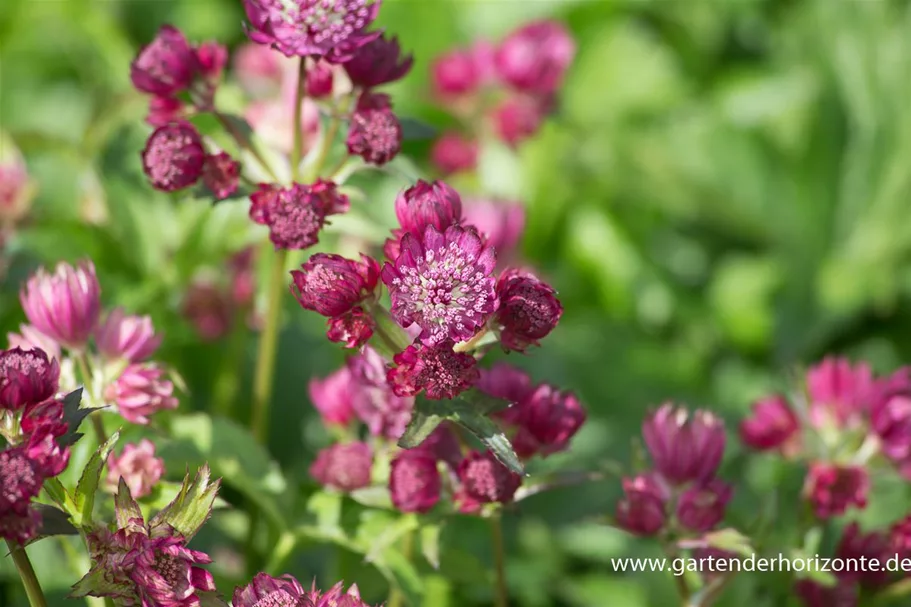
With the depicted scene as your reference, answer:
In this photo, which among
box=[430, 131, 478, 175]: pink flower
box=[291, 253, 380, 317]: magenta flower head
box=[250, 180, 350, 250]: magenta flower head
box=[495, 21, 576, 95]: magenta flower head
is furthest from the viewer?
box=[430, 131, 478, 175]: pink flower

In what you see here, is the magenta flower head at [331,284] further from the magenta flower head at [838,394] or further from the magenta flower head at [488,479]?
the magenta flower head at [838,394]

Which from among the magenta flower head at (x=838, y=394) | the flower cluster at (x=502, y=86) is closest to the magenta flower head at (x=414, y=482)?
the magenta flower head at (x=838, y=394)

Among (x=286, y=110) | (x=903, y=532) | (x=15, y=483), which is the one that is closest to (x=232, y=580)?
(x=15, y=483)

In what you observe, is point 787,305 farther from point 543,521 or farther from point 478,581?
point 478,581

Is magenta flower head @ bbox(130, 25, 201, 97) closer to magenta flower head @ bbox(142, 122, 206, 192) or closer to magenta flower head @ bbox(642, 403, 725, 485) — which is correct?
magenta flower head @ bbox(142, 122, 206, 192)

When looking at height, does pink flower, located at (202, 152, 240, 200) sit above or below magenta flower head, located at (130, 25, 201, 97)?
below

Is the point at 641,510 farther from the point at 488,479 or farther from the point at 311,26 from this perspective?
the point at 311,26

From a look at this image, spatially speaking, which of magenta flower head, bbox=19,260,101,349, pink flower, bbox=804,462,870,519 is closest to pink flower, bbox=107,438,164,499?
magenta flower head, bbox=19,260,101,349
